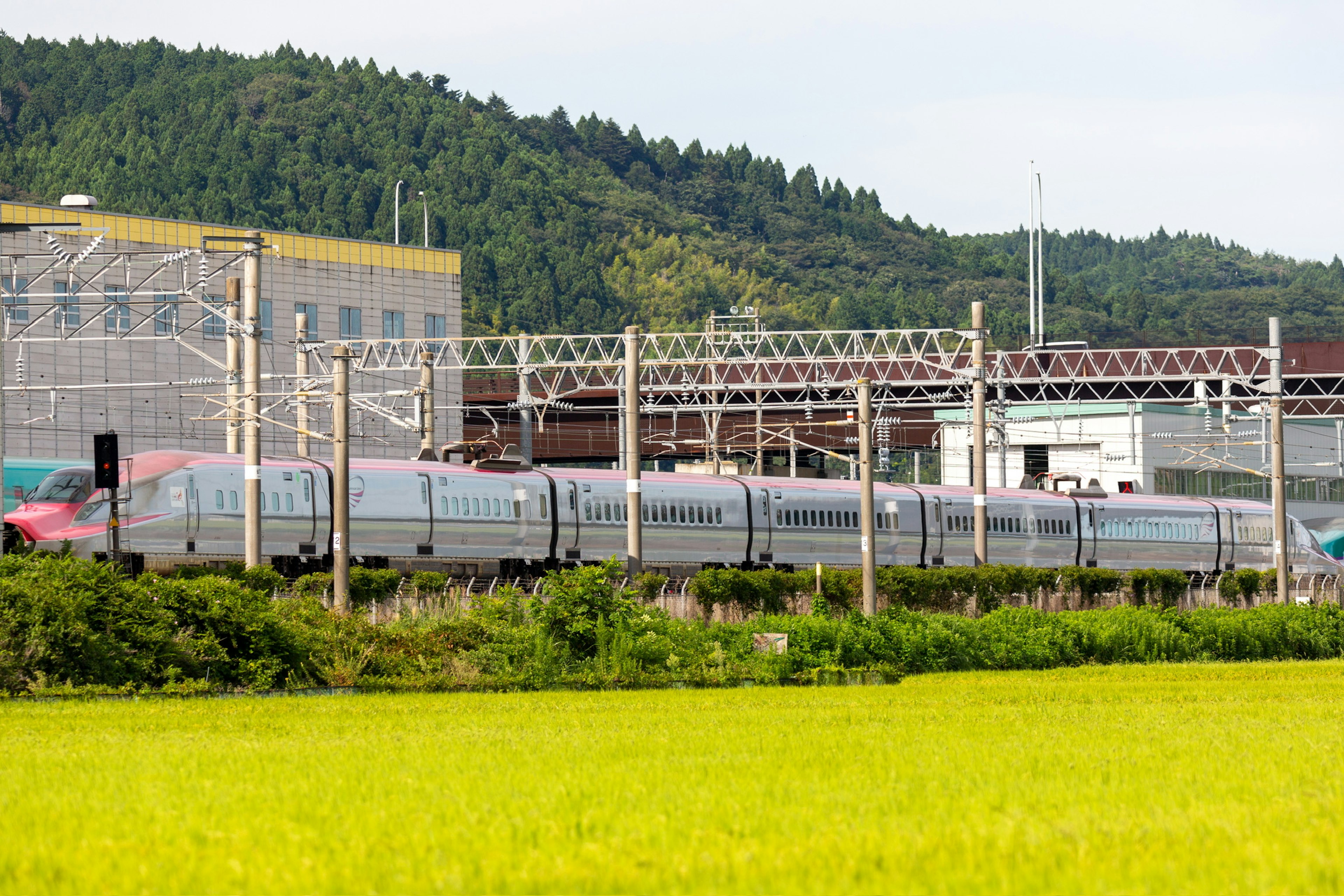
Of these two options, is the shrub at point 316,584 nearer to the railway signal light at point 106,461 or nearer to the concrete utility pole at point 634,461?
the railway signal light at point 106,461

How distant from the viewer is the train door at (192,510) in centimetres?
3566

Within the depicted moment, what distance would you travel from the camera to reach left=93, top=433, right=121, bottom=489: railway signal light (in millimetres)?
25484

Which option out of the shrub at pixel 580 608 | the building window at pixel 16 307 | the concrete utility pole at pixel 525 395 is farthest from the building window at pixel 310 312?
the shrub at pixel 580 608

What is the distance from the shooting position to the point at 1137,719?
16.6 metres

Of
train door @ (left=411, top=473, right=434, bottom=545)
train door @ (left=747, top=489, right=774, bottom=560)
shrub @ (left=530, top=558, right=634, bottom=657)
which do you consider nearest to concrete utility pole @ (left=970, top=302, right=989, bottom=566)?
train door @ (left=747, top=489, right=774, bottom=560)

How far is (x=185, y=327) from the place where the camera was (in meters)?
58.6

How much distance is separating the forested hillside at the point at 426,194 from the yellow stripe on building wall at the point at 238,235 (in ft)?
212

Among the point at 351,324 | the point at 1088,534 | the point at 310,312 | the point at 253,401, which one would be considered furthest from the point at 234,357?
the point at 351,324

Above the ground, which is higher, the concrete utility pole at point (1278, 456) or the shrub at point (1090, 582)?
the concrete utility pole at point (1278, 456)

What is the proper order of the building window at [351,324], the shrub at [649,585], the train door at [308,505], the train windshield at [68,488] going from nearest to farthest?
the shrub at [649,585], the train windshield at [68,488], the train door at [308,505], the building window at [351,324]

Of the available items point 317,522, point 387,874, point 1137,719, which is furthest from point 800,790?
point 317,522

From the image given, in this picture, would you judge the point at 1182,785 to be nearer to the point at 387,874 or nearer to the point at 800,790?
the point at 800,790

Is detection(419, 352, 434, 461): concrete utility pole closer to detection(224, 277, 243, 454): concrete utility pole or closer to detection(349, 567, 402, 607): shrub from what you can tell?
detection(224, 277, 243, 454): concrete utility pole

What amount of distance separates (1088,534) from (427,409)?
24.3 metres
